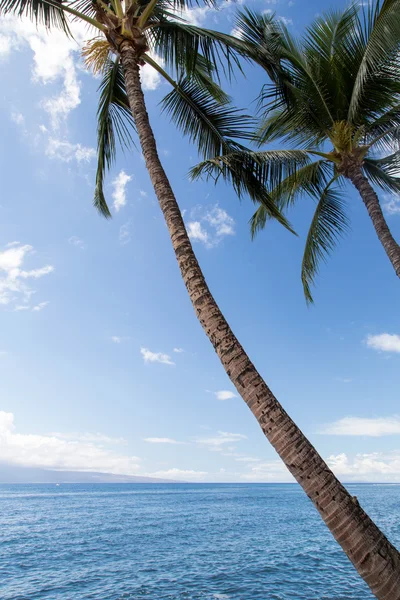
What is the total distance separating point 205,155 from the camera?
794cm

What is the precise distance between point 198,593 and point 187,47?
1351 cm

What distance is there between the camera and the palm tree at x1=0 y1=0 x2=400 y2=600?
8.05 feet

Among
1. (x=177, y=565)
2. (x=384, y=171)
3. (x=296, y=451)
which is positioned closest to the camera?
(x=296, y=451)

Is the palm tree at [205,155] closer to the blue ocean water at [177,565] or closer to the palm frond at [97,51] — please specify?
the palm frond at [97,51]

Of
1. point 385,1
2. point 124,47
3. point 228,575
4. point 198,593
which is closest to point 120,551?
point 228,575

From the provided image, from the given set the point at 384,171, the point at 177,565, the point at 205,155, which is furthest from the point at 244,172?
the point at 177,565

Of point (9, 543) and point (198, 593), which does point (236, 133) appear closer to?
point (198, 593)

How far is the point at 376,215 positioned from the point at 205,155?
3.93 meters

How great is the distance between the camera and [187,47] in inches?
281

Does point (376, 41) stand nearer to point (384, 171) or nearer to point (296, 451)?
point (384, 171)

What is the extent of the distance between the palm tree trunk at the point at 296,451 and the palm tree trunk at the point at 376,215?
5649mm

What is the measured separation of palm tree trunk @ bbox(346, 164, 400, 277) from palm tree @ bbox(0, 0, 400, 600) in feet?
5.29

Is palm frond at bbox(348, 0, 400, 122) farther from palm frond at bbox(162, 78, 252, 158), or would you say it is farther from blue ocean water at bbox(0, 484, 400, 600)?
blue ocean water at bbox(0, 484, 400, 600)

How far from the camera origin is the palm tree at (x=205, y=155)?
8.05 feet
